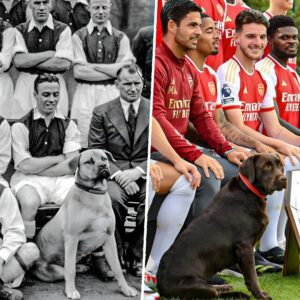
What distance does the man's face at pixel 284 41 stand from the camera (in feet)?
20.4

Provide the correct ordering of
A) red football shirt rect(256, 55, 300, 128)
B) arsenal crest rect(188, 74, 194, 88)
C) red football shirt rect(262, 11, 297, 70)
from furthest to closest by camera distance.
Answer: red football shirt rect(262, 11, 297, 70)
red football shirt rect(256, 55, 300, 128)
arsenal crest rect(188, 74, 194, 88)

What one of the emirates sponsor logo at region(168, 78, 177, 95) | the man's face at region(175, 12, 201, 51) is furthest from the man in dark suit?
the man's face at region(175, 12, 201, 51)

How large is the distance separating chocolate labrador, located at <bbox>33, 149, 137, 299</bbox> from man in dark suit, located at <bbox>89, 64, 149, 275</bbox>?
0.18ft

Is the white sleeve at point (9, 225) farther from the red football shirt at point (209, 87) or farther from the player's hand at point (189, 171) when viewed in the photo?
the red football shirt at point (209, 87)

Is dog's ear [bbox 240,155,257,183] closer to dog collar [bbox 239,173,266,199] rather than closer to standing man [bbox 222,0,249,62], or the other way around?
dog collar [bbox 239,173,266,199]

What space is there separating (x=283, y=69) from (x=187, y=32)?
141cm

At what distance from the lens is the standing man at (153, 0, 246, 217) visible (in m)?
5.02

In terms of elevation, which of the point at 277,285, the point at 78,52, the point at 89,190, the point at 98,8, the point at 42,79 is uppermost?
the point at 98,8

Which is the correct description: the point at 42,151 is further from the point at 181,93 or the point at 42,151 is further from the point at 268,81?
the point at 268,81

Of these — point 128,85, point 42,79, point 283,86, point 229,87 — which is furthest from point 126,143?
point 283,86

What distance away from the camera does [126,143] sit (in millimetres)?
4301

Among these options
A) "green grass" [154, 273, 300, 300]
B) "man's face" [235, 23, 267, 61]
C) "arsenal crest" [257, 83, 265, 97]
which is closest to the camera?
"green grass" [154, 273, 300, 300]

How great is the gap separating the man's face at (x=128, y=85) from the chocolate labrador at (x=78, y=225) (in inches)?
12.0

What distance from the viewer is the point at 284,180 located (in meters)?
5.10
